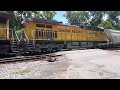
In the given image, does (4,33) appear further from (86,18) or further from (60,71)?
(86,18)

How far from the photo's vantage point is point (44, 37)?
66.9 ft

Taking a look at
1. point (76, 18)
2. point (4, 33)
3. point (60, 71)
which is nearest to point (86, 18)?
point (76, 18)

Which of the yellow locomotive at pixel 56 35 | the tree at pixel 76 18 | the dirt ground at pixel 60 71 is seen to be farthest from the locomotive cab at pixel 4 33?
the tree at pixel 76 18

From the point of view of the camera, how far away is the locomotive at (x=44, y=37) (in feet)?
53.7

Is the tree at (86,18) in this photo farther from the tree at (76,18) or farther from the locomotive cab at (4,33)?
the locomotive cab at (4,33)

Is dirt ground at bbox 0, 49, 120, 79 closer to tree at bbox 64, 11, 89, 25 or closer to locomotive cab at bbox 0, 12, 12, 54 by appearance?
locomotive cab at bbox 0, 12, 12, 54

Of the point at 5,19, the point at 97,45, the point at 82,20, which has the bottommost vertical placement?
the point at 97,45

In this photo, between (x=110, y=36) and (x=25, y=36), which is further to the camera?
(x=110, y=36)
